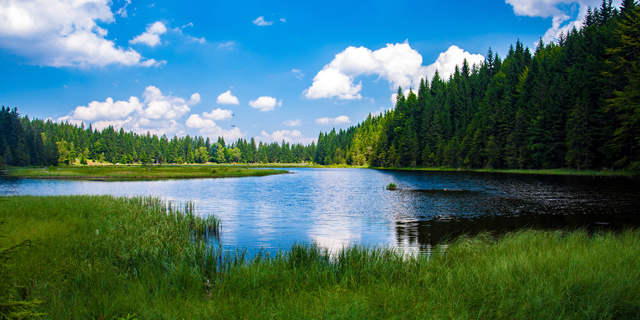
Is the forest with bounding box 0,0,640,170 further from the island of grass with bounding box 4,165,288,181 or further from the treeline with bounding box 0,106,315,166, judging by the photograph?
the island of grass with bounding box 4,165,288,181

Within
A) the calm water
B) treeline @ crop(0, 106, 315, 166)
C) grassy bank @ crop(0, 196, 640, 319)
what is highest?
treeline @ crop(0, 106, 315, 166)

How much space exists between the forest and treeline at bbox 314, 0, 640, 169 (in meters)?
0.22

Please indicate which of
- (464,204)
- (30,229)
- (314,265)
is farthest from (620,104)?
(30,229)

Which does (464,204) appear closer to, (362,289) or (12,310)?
(362,289)

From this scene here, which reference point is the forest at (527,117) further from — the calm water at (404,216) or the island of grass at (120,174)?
the island of grass at (120,174)

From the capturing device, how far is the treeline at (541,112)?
171ft

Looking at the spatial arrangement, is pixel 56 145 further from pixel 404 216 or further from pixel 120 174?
pixel 404 216

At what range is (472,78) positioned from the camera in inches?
4727

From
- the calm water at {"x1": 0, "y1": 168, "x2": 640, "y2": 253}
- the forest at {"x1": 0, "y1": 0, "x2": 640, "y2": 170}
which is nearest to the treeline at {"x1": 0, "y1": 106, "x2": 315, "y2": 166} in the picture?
the forest at {"x1": 0, "y1": 0, "x2": 640, "y2": 170}

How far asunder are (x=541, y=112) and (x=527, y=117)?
886 centimetres

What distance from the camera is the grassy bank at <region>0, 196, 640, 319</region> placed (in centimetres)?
590

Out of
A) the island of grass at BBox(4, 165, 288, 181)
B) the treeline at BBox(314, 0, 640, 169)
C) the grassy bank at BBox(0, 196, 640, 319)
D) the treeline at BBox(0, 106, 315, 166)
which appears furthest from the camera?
the treeline at BBox(0, 106, 315, 166)

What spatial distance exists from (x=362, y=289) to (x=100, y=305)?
5152 mm

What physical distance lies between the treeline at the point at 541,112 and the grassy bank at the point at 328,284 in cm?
4581
